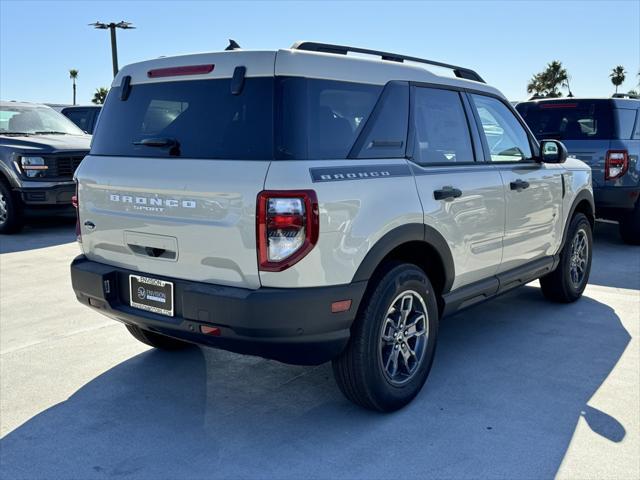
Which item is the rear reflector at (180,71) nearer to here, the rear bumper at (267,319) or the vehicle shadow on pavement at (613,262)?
the rear bumper at (267,319)

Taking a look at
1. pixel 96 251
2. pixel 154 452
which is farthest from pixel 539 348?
pixel 96 251

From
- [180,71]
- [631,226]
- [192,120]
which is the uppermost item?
[180,71]

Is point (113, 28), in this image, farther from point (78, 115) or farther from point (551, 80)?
point (551, 80)

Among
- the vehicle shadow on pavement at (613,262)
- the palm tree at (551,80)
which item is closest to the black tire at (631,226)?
the vehicle shadow on pavement at (613,262)

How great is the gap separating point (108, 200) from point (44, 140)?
6.75m

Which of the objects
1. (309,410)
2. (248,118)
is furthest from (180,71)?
(309,410)

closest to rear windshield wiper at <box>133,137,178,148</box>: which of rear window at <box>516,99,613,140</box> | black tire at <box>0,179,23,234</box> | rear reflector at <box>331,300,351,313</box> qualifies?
rear reflector at <box>331,300,351,313</box>

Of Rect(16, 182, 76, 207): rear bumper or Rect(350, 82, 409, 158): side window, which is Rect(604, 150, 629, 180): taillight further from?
Rect(16, 182, 76, 207): rear bumper

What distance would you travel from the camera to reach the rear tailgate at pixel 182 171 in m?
2.90

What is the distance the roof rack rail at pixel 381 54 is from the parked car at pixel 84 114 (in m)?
11.1

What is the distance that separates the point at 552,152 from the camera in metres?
4.83

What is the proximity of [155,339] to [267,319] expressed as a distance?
1723 mm

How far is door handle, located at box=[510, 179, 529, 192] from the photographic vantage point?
170 inches

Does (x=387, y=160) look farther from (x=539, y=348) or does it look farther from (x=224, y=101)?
(x=539, y=348)
